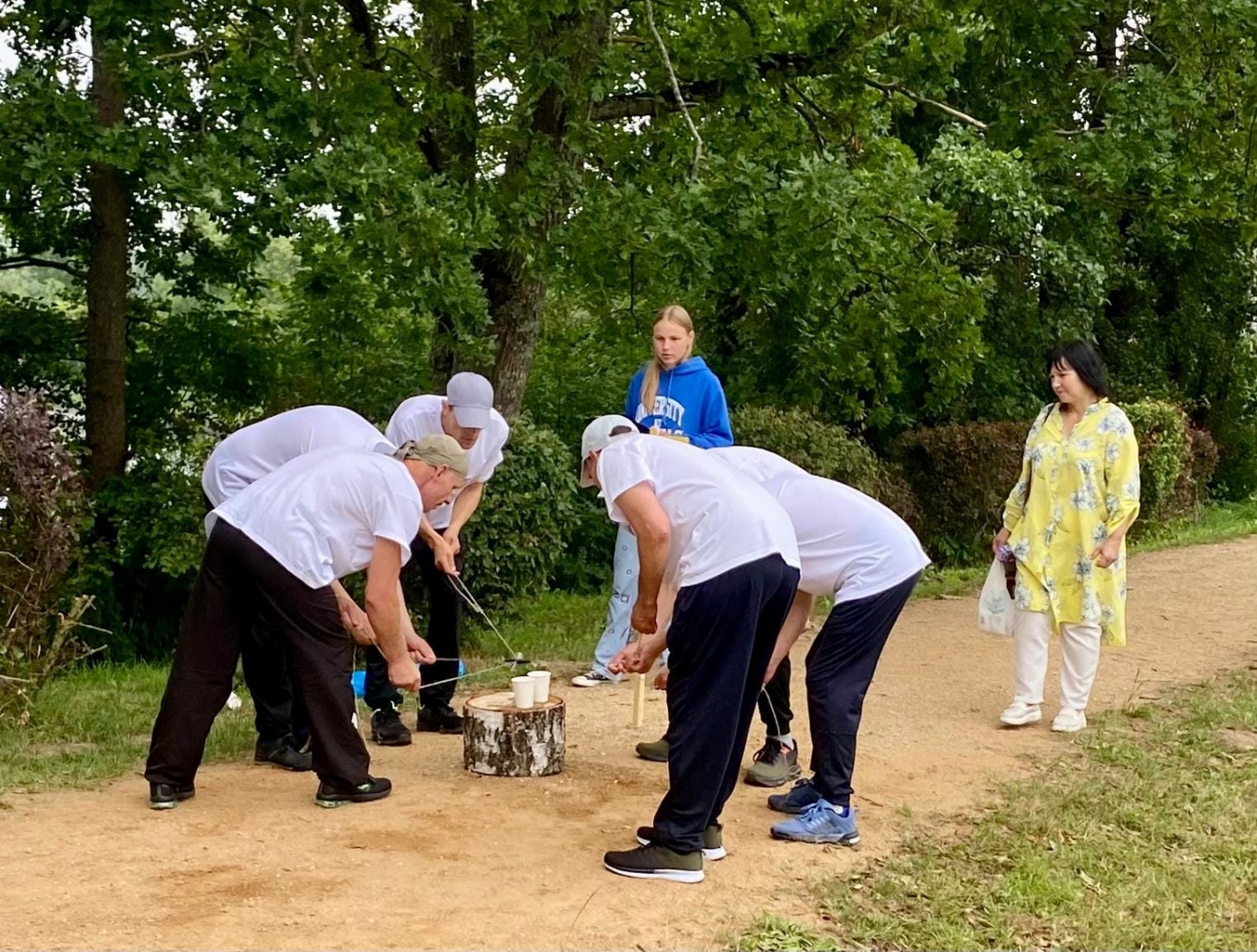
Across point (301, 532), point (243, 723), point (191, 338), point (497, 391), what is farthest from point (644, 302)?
point (301, 532)

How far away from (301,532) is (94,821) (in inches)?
51.2

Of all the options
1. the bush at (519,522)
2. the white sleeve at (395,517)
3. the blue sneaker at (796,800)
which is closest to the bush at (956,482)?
the bush at (519,522)

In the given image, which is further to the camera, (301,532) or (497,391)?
(497,391)

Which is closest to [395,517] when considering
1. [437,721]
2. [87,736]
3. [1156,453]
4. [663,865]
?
[663,865]

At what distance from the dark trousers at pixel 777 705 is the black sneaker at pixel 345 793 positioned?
1.64 meters

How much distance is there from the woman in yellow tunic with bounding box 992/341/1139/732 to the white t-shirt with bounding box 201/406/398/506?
10.4ft

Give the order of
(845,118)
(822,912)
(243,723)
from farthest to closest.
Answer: (845,118), (243,723), (822,912)

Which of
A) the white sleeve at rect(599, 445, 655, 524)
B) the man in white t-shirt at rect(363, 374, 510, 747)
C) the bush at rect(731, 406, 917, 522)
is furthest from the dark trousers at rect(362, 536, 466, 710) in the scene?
the bush at rect(731, 406, 917, 522)

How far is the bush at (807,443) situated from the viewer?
1159 centimetres

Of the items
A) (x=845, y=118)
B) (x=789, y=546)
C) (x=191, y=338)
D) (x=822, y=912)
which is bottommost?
(x=822, y=912)

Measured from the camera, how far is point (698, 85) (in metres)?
11.4

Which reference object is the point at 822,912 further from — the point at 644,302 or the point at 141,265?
the point at 141,265

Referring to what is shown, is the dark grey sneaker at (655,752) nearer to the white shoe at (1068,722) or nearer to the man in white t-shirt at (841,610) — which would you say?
the man in white t-shirt at (841,610)

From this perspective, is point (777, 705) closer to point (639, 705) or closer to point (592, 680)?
point (639, 705)
